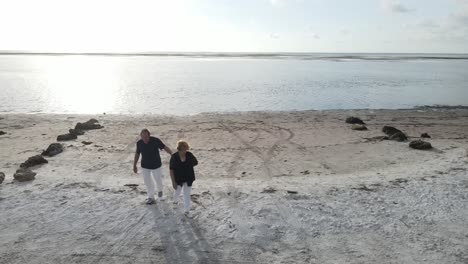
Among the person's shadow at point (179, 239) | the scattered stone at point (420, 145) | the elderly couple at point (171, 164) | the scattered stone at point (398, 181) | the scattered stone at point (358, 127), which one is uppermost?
the elderly couple at point (171, 164)

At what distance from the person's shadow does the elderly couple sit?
325mm

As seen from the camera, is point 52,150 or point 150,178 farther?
point 52,150

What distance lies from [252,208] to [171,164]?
2104mm

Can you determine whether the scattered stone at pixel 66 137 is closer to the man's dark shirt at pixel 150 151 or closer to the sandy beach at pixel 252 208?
the sandy beach at pixel 252 208

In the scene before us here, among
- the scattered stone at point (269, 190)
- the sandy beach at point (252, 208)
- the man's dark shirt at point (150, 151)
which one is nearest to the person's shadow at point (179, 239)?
the sandy beach at point (252, 208)

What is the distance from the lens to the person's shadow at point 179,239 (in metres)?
6.66

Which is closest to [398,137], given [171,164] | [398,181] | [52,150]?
[398,181]

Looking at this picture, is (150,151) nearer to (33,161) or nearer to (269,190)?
(269,190)

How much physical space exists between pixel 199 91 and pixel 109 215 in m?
→ 34.9

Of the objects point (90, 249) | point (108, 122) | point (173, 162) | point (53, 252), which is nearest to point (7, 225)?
point (53, 252)

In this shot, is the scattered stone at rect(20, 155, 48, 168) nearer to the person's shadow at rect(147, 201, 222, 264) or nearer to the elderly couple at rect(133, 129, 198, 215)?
the elderly couple at rect(133, 129, 198, 215)

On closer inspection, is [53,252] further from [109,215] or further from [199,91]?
[199,91]

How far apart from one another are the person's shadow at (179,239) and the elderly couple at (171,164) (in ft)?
1.06

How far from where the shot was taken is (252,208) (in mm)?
8609
